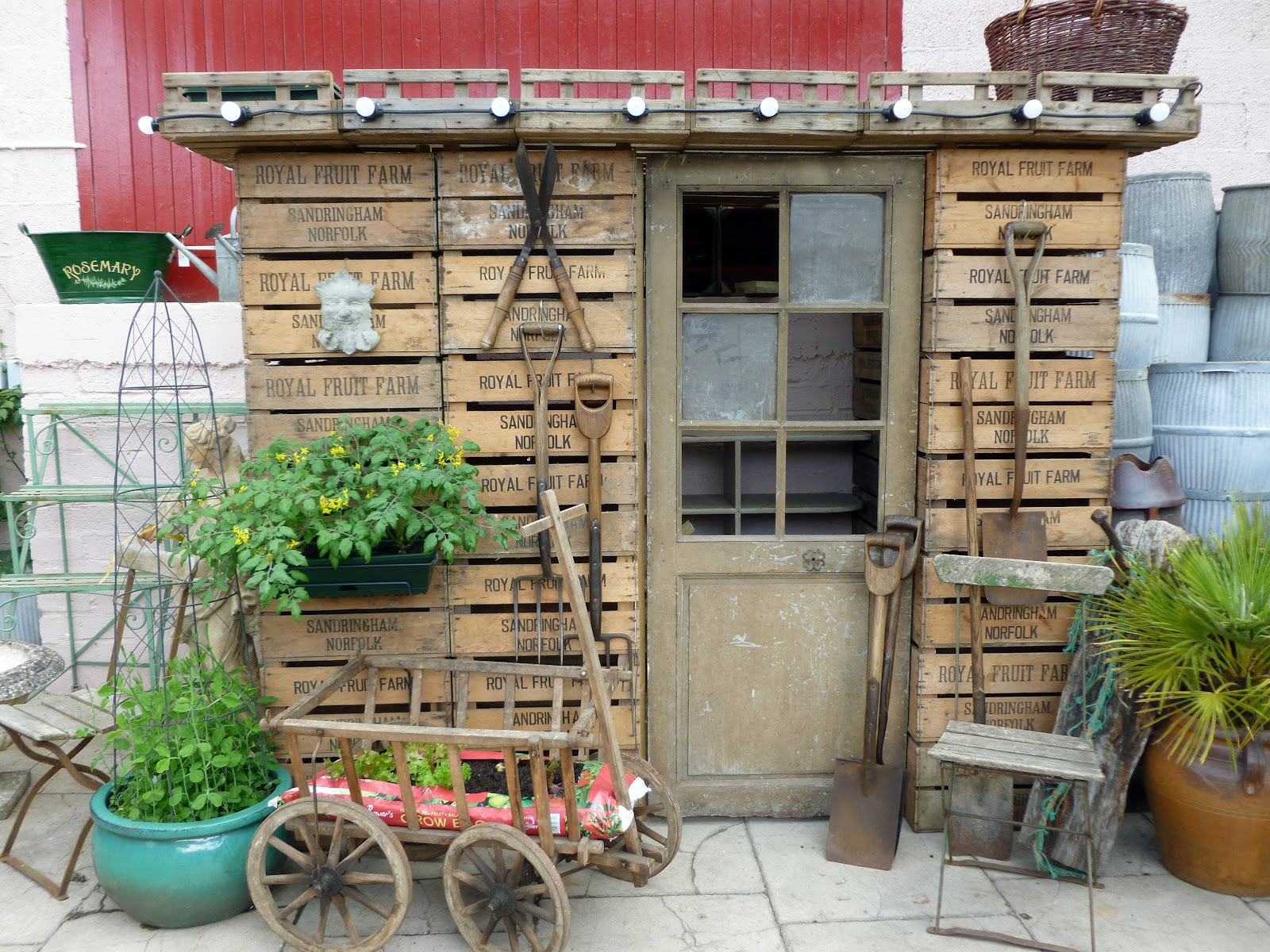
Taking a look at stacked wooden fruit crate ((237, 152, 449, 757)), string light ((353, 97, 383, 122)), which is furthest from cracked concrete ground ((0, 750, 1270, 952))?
string light ((353, 97, 383, 122))

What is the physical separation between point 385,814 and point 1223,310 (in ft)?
15.2

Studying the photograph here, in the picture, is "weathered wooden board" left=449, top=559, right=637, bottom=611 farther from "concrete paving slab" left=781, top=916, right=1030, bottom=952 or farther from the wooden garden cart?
"concrete paving slab" left=781, top=916, right=1030, bottom=952

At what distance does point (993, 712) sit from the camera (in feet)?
13.1

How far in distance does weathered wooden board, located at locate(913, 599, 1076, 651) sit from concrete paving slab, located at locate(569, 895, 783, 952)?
1.28m

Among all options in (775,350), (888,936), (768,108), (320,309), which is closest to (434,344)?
(320,309)

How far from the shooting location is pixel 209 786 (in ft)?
11.2

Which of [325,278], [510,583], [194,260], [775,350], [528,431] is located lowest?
[510,583]

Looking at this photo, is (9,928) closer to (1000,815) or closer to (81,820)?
(81,820)

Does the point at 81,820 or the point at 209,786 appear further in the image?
the point at 81,820

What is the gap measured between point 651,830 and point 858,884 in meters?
0.81

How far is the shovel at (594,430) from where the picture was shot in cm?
374

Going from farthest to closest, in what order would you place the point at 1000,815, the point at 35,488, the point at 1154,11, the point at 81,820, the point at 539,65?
the point at 539,65 → the point at 35,488 → the point at 81,820 → the point at 1000,815 → the point at 1154,11

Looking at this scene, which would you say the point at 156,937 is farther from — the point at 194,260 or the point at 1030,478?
the point at 1030,478

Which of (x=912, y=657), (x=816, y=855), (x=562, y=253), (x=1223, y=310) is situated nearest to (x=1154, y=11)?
(x=1223, y=310)
